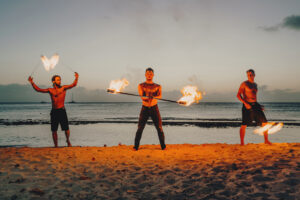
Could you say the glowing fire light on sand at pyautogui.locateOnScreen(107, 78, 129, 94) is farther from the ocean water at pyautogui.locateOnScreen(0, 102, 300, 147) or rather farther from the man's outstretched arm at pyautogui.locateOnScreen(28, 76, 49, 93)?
the ocean water at pyautogui.locateOnScreen(0, 102, 300, 147)

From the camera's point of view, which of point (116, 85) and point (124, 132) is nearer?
point (116, 85)

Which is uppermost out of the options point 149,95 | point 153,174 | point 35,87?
point 35,87

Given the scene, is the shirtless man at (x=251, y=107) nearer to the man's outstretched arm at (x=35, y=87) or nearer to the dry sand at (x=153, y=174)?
the dry sand at (x=153, y=174)

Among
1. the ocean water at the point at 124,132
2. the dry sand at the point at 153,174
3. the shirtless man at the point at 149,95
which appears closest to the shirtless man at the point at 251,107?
the dry sand at the point at 153,174

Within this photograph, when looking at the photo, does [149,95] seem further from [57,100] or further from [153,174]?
[57,100]

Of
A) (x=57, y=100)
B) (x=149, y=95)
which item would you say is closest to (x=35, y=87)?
(x=57, y=100)

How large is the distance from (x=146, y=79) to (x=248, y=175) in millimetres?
4156

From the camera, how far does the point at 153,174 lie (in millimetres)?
5090

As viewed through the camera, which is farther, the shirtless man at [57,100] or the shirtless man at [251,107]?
the shirtless man at [57,100]

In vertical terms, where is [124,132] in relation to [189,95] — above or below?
below

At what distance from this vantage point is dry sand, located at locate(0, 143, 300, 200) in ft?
13.3

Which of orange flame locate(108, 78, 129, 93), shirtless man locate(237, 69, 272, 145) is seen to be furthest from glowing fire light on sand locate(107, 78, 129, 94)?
shirtless man locate(237, 69, 272, 145)

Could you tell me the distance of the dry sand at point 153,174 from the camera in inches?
159

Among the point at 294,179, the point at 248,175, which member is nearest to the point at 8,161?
the point at 248,175
